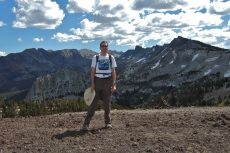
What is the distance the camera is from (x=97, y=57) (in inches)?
397

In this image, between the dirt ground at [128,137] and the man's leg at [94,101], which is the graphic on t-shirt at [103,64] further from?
the dirt ground at [128,137]

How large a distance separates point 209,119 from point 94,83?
5.37 metres

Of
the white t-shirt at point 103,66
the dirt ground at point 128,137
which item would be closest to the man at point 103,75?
the white t-shirt at point 103,66

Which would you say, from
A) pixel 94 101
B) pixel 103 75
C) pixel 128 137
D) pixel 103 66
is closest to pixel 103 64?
pixel 103 66

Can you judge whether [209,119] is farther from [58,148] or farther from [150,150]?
[58,148]

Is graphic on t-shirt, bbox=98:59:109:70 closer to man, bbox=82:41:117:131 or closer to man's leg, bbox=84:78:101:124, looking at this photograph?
man, bbox=82:41:117:131

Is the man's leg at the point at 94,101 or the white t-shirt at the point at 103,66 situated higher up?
the white t-shirt at the point at 103,66

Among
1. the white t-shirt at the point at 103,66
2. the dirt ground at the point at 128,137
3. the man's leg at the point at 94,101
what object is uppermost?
the white t-shirt at the point at 103,66

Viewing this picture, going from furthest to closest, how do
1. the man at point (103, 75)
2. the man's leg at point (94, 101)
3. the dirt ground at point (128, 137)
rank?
the man's leg at point (94, 101), the man at point (103, 75), the dirt ground at point (128, 137)

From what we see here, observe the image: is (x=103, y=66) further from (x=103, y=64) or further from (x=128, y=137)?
(x=128, y=137)

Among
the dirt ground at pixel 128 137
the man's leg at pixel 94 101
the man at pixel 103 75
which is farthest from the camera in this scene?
the man's leg at pixel 94 101

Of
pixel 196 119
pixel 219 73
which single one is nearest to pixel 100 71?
pixel 196 119

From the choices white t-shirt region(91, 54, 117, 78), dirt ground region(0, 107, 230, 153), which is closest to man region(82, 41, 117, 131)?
white t-shirt region(91, 54, 117, 78)

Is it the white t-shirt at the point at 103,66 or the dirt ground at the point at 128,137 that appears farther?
the white t-shirt at the point at 103,66
